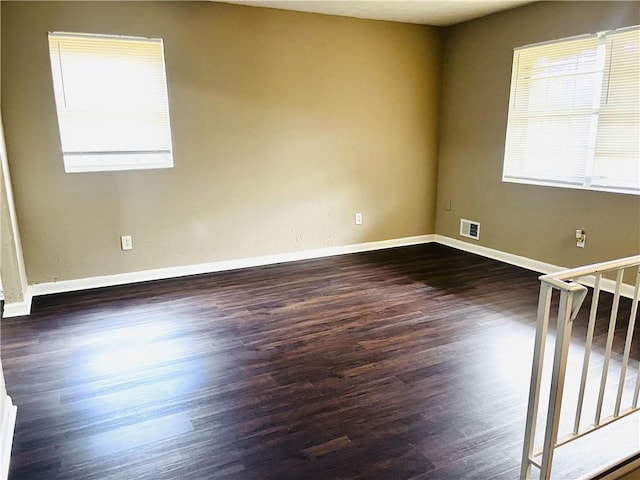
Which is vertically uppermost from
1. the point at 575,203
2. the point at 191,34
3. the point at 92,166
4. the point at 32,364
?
the point at 191,34

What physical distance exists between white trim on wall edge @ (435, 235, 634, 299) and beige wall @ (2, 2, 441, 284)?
0.51 m

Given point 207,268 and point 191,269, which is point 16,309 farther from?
point 207,268

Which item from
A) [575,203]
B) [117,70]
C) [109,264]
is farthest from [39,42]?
[575,203]

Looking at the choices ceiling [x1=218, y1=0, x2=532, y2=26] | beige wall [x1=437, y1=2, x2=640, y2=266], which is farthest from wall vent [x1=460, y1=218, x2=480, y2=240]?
ceiling [x1=218, y1=0, x2=532, y2=26]

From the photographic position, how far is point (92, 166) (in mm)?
3891

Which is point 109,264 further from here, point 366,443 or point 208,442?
point 366,443

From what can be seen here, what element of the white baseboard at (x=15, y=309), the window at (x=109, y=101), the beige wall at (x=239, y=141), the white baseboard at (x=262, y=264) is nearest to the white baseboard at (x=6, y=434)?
the white baseboard at (x=15, y=309)

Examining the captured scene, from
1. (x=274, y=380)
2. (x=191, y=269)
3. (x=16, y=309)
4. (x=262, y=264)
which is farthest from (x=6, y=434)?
(x=262, y=264)

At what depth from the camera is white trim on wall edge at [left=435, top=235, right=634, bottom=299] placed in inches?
148

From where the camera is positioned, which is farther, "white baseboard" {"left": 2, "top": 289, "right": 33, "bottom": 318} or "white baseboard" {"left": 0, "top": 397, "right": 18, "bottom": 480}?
"white baseboard" {"left": 2, "top": 289, "right": 33, "bottom": 318}

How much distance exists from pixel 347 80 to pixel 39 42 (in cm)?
273

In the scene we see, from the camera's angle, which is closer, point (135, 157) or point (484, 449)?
point (484, 449)

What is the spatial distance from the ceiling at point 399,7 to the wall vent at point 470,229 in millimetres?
2121

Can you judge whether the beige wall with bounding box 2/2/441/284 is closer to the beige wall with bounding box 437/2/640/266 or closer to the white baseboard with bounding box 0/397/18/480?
the beige wall with bounding box 437/2/640/266
